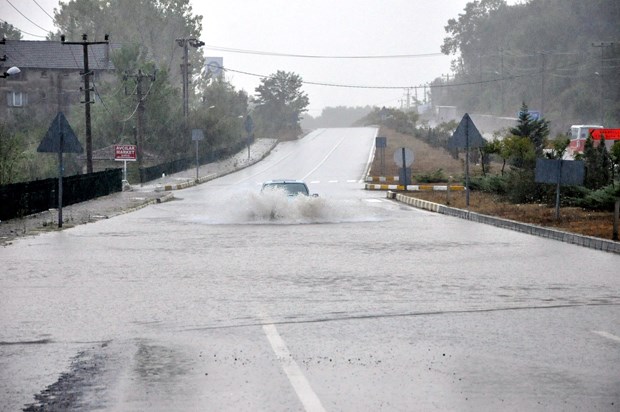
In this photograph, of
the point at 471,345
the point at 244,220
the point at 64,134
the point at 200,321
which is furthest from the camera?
the point at 244,220

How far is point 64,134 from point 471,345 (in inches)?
775

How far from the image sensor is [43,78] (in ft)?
362

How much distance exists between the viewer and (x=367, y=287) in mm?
14508

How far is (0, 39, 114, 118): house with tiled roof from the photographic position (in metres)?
110

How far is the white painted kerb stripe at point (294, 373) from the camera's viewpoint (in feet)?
24.0

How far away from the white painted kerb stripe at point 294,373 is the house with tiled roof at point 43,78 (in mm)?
101661

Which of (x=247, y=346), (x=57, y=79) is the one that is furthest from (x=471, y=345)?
(x=57, y=79)

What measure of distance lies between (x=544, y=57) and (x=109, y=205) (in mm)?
91664

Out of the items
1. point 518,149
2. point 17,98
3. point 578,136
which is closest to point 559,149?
point 518,149

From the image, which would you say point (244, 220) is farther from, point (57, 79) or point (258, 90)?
point (258, 90)

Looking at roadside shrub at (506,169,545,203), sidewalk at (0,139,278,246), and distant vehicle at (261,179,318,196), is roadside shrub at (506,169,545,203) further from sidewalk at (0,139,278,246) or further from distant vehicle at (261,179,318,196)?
sidewalk at (0,139,278,246)

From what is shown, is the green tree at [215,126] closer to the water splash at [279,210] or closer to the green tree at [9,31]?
the green tree at [9,31]

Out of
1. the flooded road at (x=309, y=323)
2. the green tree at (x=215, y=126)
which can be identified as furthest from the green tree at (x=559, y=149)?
the green tree at (x=215, y=126)

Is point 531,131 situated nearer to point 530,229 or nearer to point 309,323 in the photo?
point 530,229
